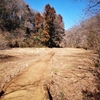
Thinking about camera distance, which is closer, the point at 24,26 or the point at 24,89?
the point at 24,89

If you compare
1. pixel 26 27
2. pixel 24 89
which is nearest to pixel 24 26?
pixel 26 27

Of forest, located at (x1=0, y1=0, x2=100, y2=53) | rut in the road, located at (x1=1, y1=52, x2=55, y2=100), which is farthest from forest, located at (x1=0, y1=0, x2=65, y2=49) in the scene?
rut in the road, located at (x1=1, y1=52, x2=55, y2=100)

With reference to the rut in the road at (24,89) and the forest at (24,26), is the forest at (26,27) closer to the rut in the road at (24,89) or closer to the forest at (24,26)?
the forest at (24,26)

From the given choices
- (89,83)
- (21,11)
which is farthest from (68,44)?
(89,83)

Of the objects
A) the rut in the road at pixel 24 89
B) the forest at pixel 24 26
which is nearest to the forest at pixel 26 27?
the forest at pixel 24 26

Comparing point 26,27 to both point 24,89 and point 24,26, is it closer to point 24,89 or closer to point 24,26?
point 24,26

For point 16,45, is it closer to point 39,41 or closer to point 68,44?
point 39,41

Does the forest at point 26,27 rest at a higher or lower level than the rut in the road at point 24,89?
higher

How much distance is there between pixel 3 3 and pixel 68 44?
57.7 feet

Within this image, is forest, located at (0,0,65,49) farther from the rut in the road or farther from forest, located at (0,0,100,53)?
the rut in the road

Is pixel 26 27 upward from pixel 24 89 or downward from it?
upward

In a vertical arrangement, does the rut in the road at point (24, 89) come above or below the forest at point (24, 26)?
below

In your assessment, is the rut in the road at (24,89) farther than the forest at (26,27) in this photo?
No

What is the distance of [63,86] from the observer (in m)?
3.99
